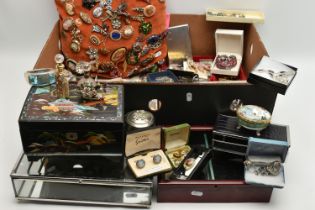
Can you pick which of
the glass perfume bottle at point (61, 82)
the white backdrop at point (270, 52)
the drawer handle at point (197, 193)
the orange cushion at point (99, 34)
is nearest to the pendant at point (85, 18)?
the orange cushion at point (99, 34)

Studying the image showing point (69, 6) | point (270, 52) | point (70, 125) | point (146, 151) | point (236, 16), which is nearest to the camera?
point (70, 125)

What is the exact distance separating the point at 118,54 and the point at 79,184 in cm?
54

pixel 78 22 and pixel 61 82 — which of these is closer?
pixel 61 82

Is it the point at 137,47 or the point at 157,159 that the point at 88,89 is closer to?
the point at 157,159

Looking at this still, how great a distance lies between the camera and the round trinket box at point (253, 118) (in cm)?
115

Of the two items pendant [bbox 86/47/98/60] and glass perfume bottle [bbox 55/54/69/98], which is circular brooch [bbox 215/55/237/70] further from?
glass perfume bottle [bbox 55/54/69/98]

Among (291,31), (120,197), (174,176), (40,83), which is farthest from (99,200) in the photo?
(291,31)

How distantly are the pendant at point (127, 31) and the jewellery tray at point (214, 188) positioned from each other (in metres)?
0.56

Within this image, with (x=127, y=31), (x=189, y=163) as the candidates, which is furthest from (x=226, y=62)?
(x=189, y=163)

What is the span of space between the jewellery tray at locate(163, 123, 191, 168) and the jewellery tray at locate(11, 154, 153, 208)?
0.47 feet

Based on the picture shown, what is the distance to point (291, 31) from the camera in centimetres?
171

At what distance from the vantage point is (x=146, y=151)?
1193 millimetres

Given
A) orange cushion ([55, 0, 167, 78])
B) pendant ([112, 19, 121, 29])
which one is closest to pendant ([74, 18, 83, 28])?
orange cushion ([55, 0, 167, 78])

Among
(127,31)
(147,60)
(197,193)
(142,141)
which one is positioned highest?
(127,31)
